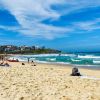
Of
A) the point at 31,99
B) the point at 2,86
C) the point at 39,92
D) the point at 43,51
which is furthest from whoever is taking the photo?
the point at 43,51

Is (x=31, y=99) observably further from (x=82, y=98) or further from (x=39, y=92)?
(x=82, y=98)

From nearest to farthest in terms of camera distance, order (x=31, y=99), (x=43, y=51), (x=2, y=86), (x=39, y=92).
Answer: (x=31, y=99)
(x=39, y=92)
(x=2, y=86)
(x=43, y=51)

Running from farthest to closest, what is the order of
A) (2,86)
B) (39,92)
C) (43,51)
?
(43,51)
(2,86)
(39,92)

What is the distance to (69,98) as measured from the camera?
28.3ft

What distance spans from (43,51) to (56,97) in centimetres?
14296

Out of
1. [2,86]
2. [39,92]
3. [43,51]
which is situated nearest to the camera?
[39,92]

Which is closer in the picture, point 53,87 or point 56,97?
point 56,97

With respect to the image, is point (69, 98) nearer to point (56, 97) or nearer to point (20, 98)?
point (56, 97)

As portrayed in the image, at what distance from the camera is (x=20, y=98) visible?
8688 mm

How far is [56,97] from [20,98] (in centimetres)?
122

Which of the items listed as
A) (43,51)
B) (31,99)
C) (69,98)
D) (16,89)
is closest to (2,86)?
(16,89)

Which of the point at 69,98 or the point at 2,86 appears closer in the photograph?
the point at 69,98

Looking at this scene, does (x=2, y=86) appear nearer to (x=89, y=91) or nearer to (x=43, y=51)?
(x=89, y=91)

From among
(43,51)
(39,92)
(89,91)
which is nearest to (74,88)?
(89,91)
